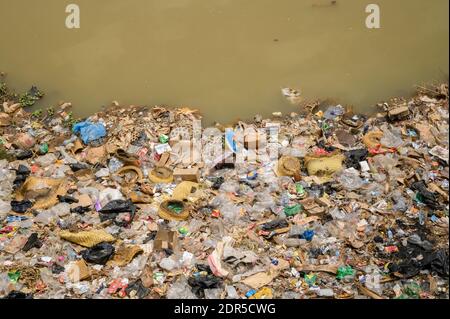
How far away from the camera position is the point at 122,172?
502cm

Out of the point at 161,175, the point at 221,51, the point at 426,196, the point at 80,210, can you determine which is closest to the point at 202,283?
the point at 161,175

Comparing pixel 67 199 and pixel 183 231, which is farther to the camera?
pixel 67 199

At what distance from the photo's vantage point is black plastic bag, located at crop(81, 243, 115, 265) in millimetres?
4164

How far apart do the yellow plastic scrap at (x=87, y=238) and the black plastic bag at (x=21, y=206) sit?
64 cm

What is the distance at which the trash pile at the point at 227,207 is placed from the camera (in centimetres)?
401

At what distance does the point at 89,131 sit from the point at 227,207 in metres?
1.96

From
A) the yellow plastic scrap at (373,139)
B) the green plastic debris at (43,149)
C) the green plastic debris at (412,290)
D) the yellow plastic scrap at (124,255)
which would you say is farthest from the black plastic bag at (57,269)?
the yellow plastic scrap at (373,139)

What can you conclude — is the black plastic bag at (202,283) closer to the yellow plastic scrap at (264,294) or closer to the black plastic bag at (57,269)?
the yellow plastic scrap at (264,294)

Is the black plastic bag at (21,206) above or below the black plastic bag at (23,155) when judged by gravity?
below

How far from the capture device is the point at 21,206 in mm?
4707

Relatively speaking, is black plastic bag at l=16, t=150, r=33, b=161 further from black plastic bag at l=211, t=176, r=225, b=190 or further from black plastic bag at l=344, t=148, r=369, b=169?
black plastic bag at l=344, t=148, r=369, b=169

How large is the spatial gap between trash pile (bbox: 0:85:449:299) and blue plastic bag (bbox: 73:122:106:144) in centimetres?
1

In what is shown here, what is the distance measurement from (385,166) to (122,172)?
109 inches

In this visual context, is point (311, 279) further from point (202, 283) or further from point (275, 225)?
point (202, 283)
